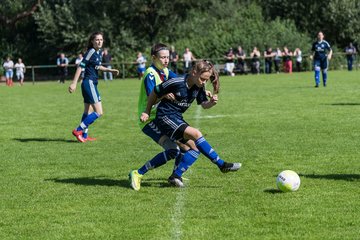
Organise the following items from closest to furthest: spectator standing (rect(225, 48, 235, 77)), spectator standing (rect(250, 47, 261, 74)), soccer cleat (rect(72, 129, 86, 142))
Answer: soccer cleat (rect(72, 129, 86, 142))
spectator standing (rect(225, 48, 235, 77))
spectator standing (rect(250, 47, 261, 74))

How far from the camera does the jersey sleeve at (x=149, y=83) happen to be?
8594 millimetres

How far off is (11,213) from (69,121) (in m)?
10.0

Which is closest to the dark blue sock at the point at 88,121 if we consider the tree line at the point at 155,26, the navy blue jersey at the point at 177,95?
the navy blue jersey at the point at 177,95

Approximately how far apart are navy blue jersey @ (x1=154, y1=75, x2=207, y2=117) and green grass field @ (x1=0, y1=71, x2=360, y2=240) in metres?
0.92

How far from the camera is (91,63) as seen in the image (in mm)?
13125

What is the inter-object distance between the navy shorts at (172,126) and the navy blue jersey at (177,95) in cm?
7

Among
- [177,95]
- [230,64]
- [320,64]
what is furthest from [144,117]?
[230,64]

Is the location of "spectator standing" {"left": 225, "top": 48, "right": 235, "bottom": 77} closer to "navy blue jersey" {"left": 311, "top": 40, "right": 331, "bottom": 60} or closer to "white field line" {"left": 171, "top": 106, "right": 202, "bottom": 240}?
"navy blue jersey" {"left": 311, "top": 40, "right": 331, "bottom": 60}

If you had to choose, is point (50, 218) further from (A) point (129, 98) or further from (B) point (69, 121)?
(A) point (129, 98)

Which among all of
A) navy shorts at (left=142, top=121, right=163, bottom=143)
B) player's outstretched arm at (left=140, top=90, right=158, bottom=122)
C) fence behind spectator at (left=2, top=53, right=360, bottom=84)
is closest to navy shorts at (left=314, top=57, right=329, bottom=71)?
navy shorts at (left=142, top=121, right=163, bottom=143)

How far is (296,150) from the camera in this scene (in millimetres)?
10836

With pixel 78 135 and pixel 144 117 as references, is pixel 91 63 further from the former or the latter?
pixel 144 117

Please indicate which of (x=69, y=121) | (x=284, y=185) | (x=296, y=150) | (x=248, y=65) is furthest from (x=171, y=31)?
(x=284, y=185)

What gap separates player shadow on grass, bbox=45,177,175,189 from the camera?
8352mm
